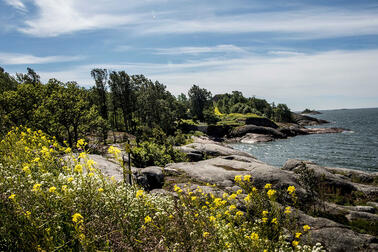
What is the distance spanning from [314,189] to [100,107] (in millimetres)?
66551

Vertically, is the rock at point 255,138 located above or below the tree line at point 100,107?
below

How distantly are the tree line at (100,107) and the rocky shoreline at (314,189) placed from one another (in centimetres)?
1207

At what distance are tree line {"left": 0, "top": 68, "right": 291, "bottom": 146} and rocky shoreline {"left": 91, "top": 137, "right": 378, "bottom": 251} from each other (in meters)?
12.1

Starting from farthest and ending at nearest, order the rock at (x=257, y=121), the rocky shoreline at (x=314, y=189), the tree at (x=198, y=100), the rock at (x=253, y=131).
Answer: the tree at (x=198, y=100) → the rock at (x=257, y=121) → the rock at (x=253, y=131) → the rocky shoreline at (x=314, y=189)

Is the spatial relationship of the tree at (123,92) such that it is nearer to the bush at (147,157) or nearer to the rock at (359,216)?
the bush at (147,157)

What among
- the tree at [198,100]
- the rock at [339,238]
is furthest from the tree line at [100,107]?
the rock at [339,238]

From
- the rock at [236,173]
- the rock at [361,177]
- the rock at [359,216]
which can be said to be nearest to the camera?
the rock at [359,216]

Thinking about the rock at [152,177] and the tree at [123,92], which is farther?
the tree at [123,92]

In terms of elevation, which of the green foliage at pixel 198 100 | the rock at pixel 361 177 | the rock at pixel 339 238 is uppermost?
the green foliage at pixel 198 100

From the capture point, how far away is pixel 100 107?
67.2m

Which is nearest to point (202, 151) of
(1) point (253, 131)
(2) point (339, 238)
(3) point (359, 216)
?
(3) point (359, 216)

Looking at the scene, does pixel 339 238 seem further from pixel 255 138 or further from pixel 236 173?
pixel 255 138

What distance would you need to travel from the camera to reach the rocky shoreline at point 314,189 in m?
9.30

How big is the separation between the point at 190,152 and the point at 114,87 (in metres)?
45.3
